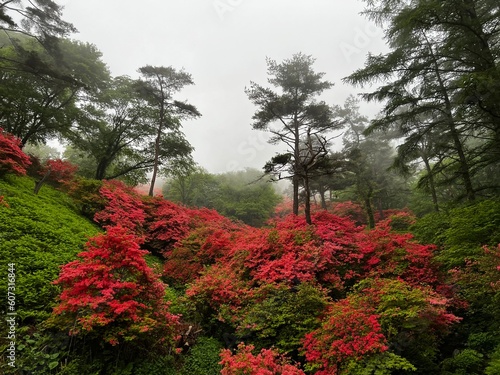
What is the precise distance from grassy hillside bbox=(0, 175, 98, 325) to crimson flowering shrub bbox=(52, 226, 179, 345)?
627 mm

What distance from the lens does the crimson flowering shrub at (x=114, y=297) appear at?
178 inches

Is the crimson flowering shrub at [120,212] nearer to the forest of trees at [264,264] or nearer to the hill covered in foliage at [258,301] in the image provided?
the forest of trees at [264,264]

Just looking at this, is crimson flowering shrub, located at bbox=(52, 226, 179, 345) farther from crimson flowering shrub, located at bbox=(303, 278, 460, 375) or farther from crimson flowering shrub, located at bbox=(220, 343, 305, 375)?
crimson flowering shrub, located at bbox=(303, 278, 460, 375)

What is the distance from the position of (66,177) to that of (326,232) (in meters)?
13.0

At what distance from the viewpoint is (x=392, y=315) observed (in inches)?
197

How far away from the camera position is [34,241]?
6738 millimetres

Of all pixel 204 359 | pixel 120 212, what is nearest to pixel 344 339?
pixel 204 359

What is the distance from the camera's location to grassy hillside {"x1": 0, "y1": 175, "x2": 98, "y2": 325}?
5.17m

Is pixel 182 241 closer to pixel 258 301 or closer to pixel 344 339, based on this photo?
pixel 258 301

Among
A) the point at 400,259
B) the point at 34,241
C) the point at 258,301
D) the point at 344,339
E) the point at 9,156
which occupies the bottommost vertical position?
the point at 344,339

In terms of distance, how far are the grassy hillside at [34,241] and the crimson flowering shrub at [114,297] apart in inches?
24.7

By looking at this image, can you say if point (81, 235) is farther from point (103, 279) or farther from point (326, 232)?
point (326, 232)

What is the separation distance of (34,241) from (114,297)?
3627 millimetres

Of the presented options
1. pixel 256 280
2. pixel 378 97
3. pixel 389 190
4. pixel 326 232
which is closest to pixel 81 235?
pixel 256 280
